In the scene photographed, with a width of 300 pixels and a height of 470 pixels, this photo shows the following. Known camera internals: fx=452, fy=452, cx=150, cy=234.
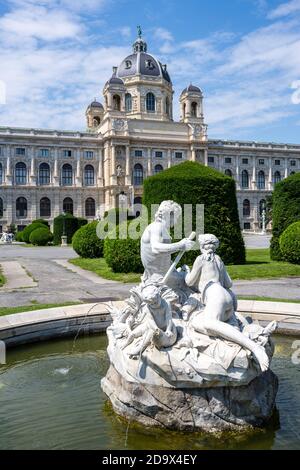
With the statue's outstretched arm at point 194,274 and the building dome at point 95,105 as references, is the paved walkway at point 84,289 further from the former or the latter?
the building dome at point 95,105

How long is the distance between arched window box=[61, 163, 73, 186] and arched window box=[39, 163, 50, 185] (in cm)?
201

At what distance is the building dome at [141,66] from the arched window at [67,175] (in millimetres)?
17295

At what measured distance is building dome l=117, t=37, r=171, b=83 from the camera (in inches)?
2657

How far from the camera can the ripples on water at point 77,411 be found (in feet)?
13.6

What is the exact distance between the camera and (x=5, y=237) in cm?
4378

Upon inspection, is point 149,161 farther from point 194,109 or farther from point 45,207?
point 45,207

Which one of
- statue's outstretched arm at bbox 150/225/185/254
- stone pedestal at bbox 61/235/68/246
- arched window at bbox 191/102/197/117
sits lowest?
stone pedestal at bbox 61/235/68/246

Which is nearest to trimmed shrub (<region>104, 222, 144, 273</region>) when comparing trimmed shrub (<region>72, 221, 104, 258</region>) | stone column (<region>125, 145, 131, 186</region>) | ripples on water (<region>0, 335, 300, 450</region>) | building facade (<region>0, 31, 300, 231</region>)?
trimmed shrub (<region>72, 221, 104, 258</region>)

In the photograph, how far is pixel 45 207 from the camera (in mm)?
61844

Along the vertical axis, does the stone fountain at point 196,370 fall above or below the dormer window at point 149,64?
below

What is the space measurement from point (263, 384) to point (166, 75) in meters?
71.5

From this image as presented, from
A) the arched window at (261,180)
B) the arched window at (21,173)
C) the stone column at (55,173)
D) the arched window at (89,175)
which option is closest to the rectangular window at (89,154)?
the arched window at (89,175)

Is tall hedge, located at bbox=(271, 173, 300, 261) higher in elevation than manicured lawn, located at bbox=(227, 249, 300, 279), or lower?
higher

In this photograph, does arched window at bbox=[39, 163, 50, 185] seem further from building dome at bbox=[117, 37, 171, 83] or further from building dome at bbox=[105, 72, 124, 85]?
building dome at bbox=[117, 37, 171, 83]
